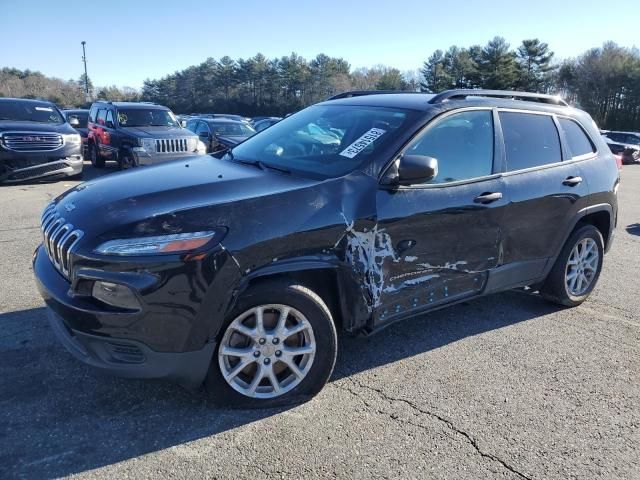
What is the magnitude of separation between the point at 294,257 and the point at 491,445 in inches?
58.7

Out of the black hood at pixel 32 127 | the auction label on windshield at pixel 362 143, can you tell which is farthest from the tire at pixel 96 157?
the auction label on windshield at pixel 362 143

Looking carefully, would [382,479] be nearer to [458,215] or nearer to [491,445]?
[491,445]

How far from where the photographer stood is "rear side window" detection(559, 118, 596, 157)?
4652 mm

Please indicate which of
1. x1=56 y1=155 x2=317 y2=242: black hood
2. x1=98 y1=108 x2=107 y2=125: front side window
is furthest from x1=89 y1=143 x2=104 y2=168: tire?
x1=56 y1=155 x2=317 y2=242: black hood

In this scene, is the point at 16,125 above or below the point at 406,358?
above

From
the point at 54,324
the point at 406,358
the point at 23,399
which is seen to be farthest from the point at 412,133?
the point at 23,399

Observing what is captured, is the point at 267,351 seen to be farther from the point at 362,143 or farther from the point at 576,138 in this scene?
the point at 576,138

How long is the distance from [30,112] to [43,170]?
1.81m

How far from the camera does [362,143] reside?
351cm

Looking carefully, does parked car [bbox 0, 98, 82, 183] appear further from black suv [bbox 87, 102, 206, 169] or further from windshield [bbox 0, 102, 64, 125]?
black suv [bbox 87, 102, 206, 169]

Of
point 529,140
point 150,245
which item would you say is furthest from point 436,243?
point 150,245

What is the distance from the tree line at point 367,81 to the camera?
55.3 meters

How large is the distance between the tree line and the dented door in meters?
55.9

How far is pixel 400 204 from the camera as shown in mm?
3312
